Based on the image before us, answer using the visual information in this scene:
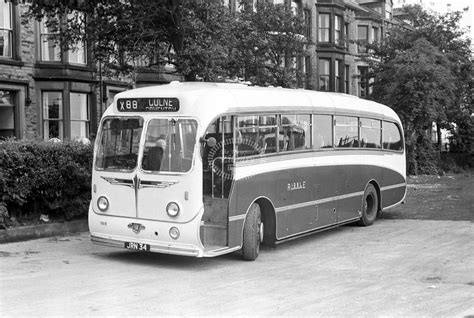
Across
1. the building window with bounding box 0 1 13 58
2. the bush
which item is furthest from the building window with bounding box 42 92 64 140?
the bush

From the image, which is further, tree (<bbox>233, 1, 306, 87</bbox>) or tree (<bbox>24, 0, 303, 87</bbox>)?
tree (<bbox>233, 1, 306, 87</bbox>)

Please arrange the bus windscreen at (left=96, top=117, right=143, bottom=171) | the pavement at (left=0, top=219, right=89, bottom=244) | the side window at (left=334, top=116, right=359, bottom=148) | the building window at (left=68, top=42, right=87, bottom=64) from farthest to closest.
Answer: the building window at (left=68, top=42, right=87, bottom=64) → the side window at (left=334, top=116, right=359, bottom=148) → the pavement at (left=0, top=219, right=89, bottom=244) → the bus windscreen at (left=96, top=117, right=143, bottom=171)

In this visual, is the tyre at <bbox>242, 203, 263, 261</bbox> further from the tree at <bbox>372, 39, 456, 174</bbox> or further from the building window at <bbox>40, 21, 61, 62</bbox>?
the tree at <bbox>372, 39, 456, 174</bbox>

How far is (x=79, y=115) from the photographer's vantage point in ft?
76.9

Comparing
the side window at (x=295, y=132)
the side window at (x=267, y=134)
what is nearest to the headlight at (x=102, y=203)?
the side window at (x=267, y=134)

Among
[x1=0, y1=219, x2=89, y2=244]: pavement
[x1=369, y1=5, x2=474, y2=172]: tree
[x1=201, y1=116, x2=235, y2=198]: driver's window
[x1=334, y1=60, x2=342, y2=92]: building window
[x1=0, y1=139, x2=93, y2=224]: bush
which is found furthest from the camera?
[x1=334, y1=60, x2=342, y2=92]: building window

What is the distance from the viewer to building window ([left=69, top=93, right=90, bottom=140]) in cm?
2311

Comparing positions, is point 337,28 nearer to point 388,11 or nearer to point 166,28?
point 388,11

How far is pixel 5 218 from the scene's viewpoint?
11258 mm

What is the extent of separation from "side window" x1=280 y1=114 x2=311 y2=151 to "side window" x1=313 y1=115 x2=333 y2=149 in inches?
9.9

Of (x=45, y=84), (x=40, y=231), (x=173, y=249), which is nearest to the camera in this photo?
(x=173, y=249)

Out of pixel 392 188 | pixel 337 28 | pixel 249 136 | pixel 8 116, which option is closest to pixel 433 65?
pixel 337 28

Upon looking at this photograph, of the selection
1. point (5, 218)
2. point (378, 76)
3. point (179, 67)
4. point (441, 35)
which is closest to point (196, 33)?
point (179, 67)

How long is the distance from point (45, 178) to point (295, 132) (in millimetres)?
5212
